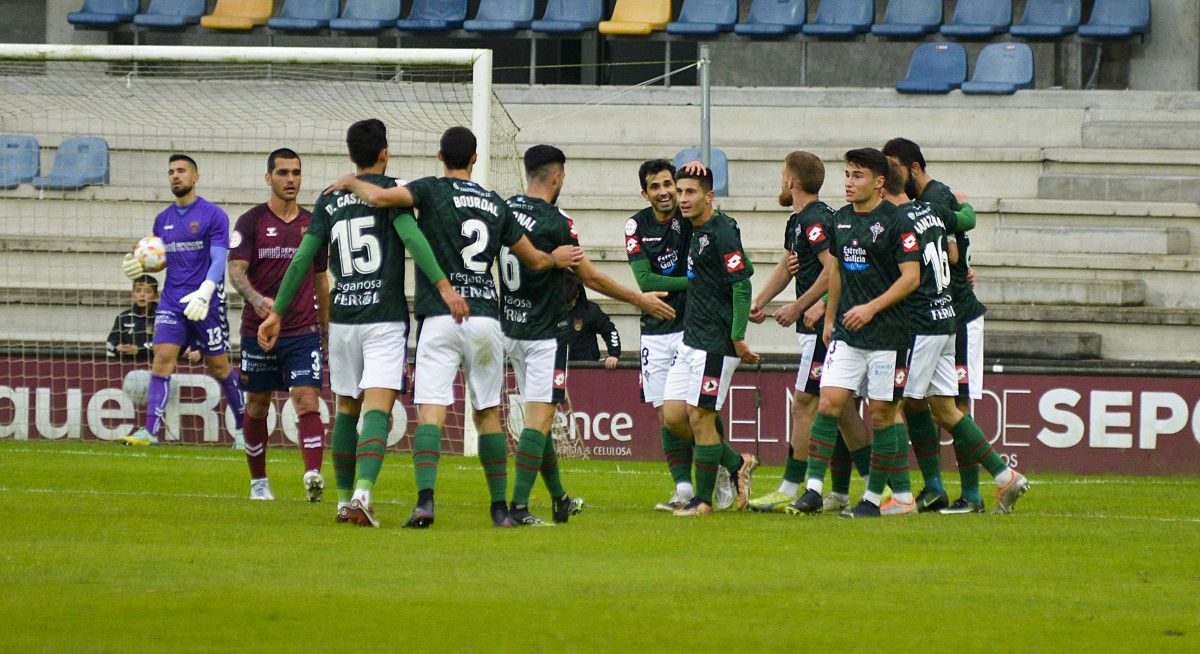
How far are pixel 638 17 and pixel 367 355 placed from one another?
14656mm

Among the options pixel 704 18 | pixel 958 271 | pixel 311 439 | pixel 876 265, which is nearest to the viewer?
pixel 876 265

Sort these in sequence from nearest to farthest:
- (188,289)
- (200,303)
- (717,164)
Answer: (200,303)
(188,289)
(717,164)

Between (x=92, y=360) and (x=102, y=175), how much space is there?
5147 millimetres

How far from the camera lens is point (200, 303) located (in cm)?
1196

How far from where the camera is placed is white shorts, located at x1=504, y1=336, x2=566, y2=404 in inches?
347

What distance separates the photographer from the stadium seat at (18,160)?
19625 millimetres

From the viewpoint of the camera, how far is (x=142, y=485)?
1123 cm

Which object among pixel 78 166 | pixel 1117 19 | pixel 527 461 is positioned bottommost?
pixel 527 461

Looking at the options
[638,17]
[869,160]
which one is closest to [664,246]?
[869,160]

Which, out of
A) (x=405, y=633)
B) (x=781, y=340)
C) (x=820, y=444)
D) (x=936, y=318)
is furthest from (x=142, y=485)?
(x=781, y=340)

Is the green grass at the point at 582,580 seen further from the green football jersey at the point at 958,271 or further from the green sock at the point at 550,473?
the green football jersey at the point at 958,271

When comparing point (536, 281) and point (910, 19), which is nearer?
point (536, 281)

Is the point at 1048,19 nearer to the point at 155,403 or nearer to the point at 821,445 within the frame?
the point at 155,403

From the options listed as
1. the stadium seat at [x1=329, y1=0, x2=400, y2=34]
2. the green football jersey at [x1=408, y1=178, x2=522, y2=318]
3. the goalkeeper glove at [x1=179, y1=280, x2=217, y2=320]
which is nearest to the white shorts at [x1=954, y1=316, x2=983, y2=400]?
the green football jersey at [x1=408, y1=178, x2=522, y2=318]
